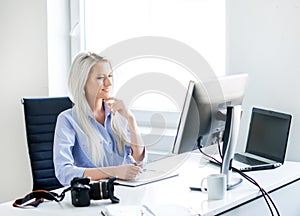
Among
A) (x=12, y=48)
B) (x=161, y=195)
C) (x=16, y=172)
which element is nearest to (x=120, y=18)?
(x=12, y=48)

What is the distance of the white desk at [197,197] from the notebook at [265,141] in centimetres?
7

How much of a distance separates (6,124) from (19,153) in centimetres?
22

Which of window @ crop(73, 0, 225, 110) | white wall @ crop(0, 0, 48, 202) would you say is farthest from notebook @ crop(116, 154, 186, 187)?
white wall @ crop(0, 0, 48, 202)

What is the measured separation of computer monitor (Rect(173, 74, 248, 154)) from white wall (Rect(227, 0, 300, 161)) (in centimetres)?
48

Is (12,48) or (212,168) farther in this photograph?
(12,48)

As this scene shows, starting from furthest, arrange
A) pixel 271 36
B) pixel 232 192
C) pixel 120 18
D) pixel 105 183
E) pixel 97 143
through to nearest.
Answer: pixel 120 18, pixel 271 36, pixel 97 143, pixel 232 192, pixel 105 183

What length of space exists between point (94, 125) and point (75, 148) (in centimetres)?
14

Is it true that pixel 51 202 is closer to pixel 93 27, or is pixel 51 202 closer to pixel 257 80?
pixel 257 80

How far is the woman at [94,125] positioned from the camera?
232 cm

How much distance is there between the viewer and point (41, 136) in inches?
107

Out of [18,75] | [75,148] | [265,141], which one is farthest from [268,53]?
[18,75]

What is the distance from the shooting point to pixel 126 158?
2.42 m

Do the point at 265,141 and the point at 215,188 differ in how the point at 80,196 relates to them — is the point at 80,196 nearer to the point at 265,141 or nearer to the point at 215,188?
the point at 215,188

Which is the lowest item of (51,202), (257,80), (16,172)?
(16,172)
